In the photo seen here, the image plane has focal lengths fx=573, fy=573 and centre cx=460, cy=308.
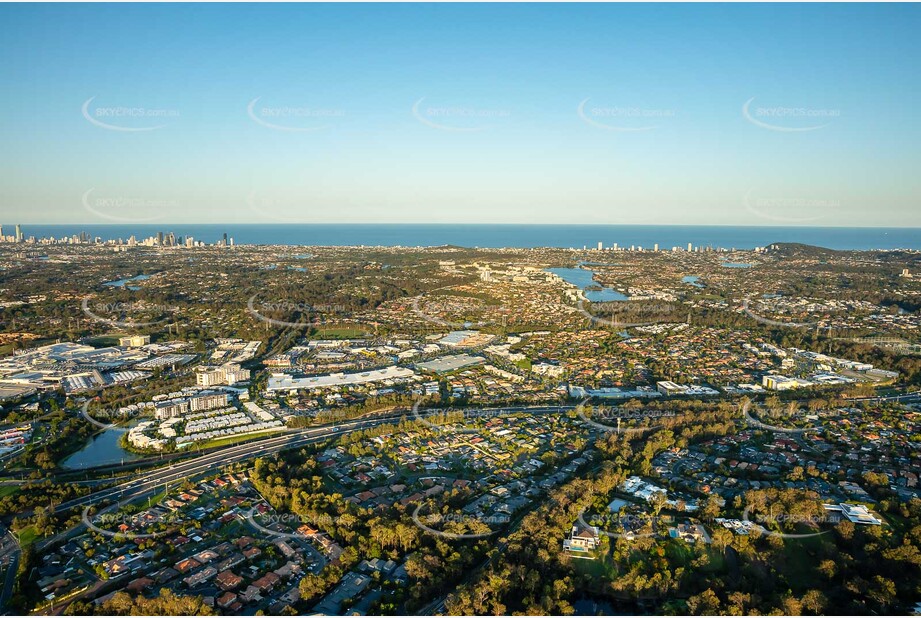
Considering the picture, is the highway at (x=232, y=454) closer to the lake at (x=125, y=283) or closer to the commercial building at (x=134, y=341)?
the commercial building at (x=134, y=341)

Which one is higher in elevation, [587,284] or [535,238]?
→ [535,238]

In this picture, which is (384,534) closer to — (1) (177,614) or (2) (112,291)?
(1) (177,614)

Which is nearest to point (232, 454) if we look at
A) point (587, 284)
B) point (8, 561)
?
point (8, 561)

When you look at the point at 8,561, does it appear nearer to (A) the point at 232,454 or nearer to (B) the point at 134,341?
(A) the point at 232,454

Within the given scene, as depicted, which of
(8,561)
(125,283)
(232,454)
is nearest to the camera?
(8,561)

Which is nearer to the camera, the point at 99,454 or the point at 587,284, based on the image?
the point at 99,454

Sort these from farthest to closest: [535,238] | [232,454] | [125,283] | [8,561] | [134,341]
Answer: [535,238]
[125,283]
[134,341]
[232,454]
[8,561]

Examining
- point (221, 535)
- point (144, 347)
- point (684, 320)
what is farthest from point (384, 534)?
point (684, 320)
